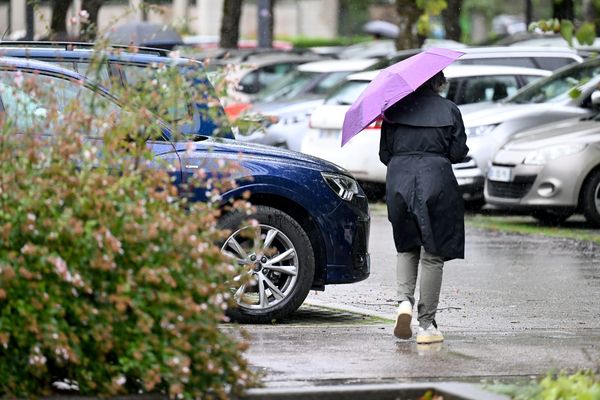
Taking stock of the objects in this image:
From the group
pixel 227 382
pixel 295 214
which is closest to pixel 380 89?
pixel 295 214

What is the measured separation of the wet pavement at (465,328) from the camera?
7656 mm

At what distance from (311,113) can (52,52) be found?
10.9m

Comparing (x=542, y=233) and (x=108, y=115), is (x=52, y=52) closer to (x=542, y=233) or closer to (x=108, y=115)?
(x=108, y=115)

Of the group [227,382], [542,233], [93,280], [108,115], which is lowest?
[542,233]

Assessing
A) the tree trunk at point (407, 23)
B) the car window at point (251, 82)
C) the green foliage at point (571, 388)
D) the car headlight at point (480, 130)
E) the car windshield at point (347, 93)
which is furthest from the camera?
the tree trunk at point (407, 23)

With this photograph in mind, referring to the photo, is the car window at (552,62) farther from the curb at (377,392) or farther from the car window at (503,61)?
the curb at (377,392)

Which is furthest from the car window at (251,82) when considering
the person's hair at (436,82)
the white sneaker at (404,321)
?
the white sneaker at (404,321)

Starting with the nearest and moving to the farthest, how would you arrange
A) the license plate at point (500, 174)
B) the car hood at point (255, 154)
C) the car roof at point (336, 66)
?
the car hood at point (255, 154), the license plate at point (500, 174), the car roof at point (336, 66)

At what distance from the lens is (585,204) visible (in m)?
16.1

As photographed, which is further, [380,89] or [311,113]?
[311,113]

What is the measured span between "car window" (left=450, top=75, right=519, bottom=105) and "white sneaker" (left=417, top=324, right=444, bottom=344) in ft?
32.5

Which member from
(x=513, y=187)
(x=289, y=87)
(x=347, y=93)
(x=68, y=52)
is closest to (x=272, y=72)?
(x=289, y=87)

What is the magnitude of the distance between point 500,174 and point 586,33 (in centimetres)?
830

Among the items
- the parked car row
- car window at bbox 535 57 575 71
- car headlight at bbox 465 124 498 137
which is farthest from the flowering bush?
car window at bbox 535 57 575 71
